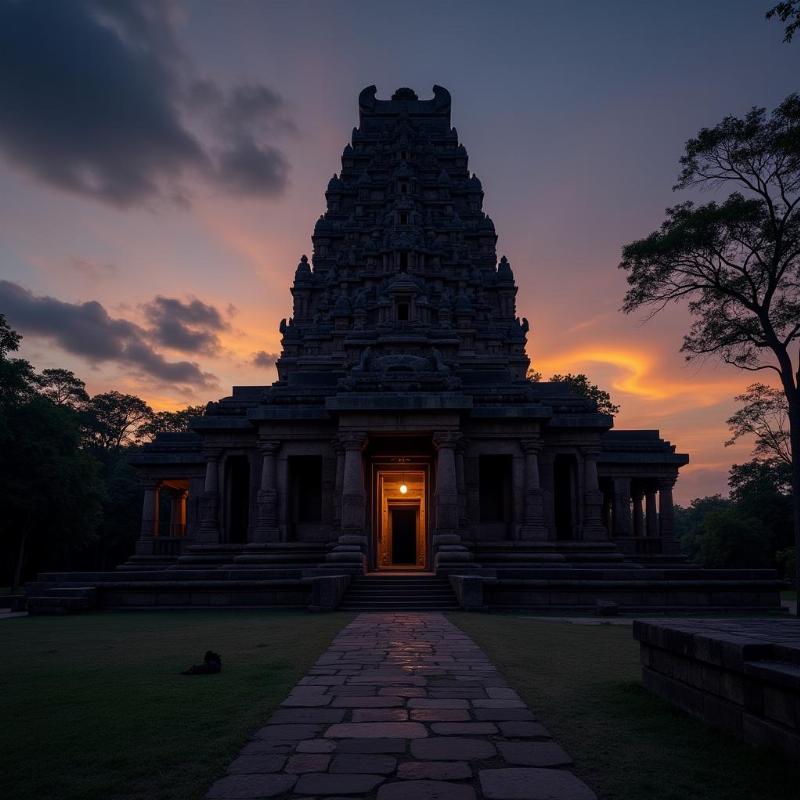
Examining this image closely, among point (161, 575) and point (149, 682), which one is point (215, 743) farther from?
point (161, 575)

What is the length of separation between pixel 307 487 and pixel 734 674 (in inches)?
990

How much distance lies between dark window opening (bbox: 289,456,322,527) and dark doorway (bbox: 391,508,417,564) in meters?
8.16

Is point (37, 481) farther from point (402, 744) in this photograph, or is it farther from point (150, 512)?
point (402, 744)

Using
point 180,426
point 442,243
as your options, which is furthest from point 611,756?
point 180,426

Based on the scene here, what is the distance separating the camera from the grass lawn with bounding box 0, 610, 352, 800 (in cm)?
449

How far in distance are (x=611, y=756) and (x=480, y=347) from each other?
118 feet

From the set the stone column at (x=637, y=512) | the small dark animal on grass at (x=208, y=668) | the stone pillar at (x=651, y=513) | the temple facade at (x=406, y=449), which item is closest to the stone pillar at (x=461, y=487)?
the temple facade at (x=406, y=449)

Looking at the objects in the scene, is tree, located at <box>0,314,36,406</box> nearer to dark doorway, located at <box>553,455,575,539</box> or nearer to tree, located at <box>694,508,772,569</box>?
dark doorway, located at <box>553,455,575,539</box>

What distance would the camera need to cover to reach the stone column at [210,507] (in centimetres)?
2788

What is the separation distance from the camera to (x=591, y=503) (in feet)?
90.0

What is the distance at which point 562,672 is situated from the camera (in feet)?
28.2

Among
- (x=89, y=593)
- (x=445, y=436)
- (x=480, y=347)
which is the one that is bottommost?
(x=89, y=593)

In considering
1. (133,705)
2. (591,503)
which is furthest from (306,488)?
(133,705)

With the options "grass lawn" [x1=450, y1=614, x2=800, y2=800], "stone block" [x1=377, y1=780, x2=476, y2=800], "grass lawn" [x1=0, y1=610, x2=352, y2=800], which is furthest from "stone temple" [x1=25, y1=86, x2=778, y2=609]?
"stone block" [x1=377, y1=780, x2=476, y2=800]
